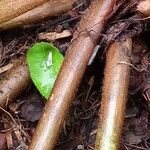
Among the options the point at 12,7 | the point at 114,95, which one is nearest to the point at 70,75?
the point at 114,95

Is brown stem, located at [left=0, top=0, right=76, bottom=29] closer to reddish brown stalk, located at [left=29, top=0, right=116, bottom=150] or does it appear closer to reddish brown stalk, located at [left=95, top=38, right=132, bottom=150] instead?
reddish brown stalk, located at [left=29, top=0, right=116, bottom=150]

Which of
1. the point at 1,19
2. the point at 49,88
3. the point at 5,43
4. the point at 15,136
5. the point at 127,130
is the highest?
the point at 1,19

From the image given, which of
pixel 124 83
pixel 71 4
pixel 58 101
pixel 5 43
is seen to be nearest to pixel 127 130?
pixel 124 83

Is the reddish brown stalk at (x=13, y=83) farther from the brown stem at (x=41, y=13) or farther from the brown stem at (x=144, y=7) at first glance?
the brown stem at (x=144, y=7)

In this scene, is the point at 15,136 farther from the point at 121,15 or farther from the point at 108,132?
the point at 121,15

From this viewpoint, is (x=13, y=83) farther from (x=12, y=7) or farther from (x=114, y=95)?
(x=114, y=95)

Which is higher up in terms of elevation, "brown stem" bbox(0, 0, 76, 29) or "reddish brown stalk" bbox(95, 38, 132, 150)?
"brown stem" bbox(0, 0, 76, 29)

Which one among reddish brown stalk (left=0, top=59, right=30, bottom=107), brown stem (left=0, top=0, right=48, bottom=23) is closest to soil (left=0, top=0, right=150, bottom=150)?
reddish brown stalk (left=0, top=59, right=30, bottom=107)
